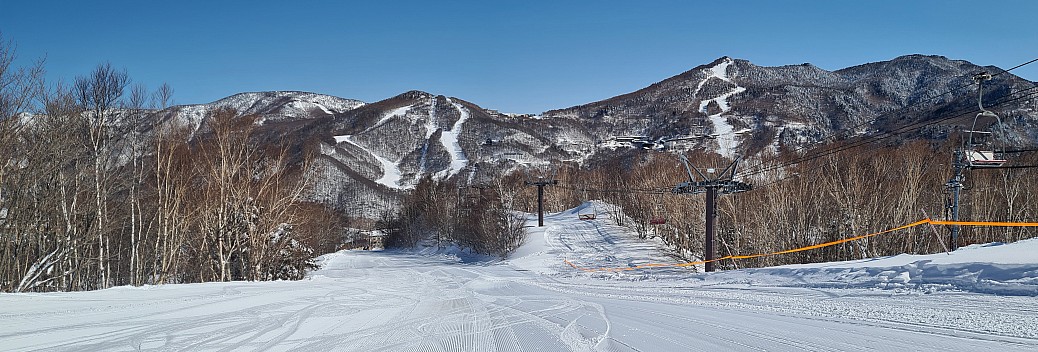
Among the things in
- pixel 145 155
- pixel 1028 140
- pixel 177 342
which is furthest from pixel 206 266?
pixel 1028 140

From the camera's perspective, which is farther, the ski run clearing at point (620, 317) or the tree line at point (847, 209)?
the tree line at point (847, 209)

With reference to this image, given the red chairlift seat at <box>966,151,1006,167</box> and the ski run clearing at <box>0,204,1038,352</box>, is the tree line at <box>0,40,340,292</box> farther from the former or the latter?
the red chairlift seat at <box>966,151,1006,167</box>

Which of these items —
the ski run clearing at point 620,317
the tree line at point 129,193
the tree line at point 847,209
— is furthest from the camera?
the tree line at point 847,209

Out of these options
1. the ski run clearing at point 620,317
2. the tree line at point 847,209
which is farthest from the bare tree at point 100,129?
the tree line at point 847,209

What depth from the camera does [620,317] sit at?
30.6 feet

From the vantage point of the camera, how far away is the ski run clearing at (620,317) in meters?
6.71

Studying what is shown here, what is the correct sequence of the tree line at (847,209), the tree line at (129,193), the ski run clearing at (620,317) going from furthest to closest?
the tree line at (847,209) < the tree line at (129,193) < the ski run clearing at (620,317)

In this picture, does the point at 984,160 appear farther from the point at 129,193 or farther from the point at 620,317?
the point at 129,193

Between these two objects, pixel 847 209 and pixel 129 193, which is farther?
pixel 847 209

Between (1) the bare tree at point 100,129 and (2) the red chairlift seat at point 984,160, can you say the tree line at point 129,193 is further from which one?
(2) the red chairlift seat at point 984,160

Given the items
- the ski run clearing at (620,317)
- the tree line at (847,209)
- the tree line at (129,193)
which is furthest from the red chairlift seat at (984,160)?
the tree line at (129,193)

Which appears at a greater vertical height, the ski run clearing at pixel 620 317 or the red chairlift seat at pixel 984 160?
the red chairlift seat at pixel 984 160

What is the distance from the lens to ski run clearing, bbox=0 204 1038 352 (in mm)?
6707

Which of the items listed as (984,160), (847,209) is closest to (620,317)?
(984,160)
